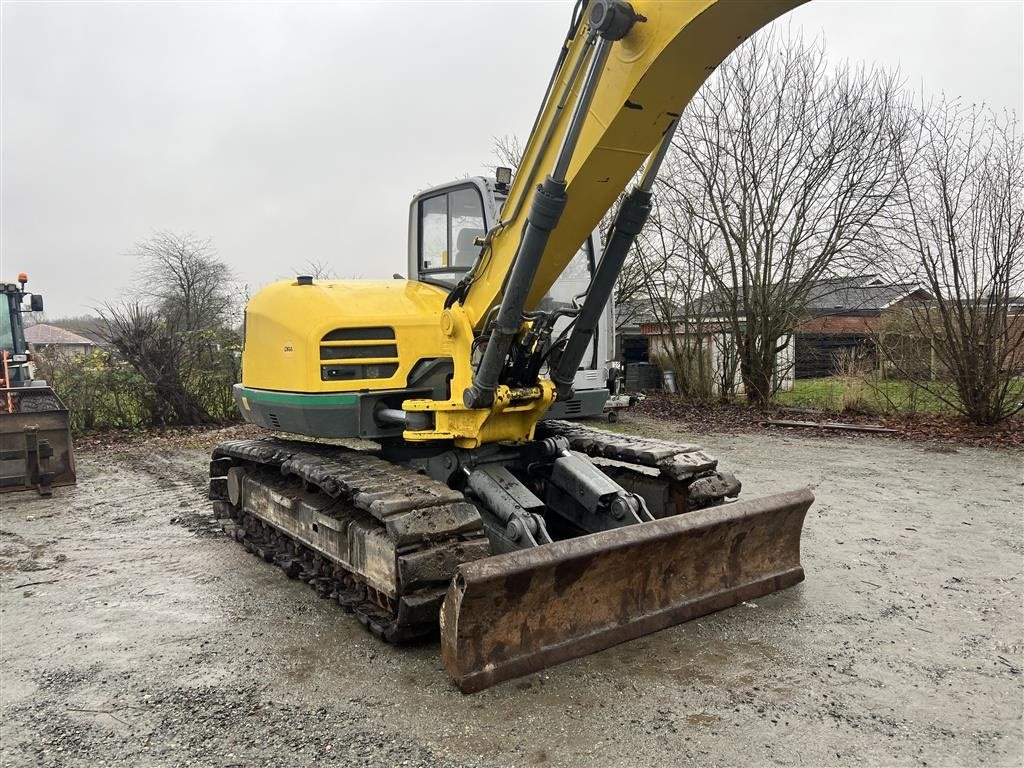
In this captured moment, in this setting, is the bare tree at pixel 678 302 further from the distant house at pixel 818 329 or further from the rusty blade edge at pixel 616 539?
the rusty blade edge at pixel 616 539

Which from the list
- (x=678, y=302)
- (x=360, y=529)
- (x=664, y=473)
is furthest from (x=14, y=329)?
(x=678, y=302)

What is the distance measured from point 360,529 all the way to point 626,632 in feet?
5.15

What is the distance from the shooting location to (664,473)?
17.8 ft

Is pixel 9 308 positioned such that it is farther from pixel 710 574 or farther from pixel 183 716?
pixel 710 574

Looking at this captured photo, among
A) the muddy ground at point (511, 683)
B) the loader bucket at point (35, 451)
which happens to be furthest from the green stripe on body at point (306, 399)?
the loader bucket at point (35, 451)

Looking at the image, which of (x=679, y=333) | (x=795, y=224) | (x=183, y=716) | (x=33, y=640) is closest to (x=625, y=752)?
(x=183, y=716)

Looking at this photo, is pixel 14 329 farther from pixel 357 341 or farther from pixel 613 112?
pixel 613 112

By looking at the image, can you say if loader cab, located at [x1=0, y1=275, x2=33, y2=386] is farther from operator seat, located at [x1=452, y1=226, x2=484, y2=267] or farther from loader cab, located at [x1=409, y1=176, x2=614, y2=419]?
operator seat, located at [x1=452, y1=226, x2=484, y2=267]

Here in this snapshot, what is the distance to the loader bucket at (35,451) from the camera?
8438 millimetres

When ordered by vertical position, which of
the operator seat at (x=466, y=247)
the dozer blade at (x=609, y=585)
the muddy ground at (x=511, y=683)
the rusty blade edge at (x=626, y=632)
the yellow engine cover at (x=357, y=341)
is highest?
the operator seat at (x=466, y=247)

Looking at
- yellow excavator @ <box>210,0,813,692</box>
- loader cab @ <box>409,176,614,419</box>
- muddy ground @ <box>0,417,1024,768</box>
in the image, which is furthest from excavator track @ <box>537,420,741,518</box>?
muddy ground @ <box>0,417,1024,768</box>

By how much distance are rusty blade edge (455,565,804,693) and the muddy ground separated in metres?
0.06

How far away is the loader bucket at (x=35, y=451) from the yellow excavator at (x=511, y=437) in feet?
12.6

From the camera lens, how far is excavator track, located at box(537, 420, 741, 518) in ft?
17.4
